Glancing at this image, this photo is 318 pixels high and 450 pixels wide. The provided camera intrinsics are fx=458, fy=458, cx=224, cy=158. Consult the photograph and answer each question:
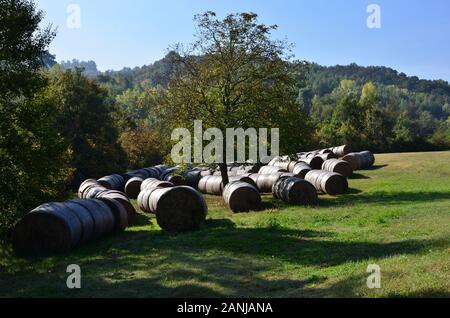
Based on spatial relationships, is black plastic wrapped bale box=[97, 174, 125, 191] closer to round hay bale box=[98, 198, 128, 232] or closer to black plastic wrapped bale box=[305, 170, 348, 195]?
round hay bale box=[98, 198, 128, 232]

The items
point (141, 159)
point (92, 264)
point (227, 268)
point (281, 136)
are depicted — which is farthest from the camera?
point (141, 159)

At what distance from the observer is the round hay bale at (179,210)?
58.6 ft

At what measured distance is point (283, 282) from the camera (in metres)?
10.1

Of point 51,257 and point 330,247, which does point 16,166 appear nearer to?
point 51,257

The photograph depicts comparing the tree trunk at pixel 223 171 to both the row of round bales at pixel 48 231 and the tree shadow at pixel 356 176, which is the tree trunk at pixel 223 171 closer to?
the tree shadow at pixel 356 176

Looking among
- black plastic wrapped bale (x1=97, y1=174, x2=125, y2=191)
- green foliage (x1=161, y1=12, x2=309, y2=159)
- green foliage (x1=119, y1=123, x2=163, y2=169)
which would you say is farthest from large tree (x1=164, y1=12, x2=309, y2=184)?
green foliage (x1=119, y1=123, x2=163, y2=169)

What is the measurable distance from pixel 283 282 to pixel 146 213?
15.1 metres

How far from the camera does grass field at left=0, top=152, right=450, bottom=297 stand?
31.0 feet

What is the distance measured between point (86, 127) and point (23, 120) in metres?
30.7

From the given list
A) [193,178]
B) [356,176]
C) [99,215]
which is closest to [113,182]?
[193,178]

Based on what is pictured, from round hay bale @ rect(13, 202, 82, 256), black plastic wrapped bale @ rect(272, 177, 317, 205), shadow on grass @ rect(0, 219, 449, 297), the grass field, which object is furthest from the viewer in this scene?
black plastic wrapped bale @ rect(272, 177, 317, 205)

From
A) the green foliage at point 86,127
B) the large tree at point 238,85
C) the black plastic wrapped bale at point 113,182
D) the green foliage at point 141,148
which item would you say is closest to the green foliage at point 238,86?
the large tree at point 238,85

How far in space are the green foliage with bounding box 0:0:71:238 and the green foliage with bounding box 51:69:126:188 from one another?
25.5 m

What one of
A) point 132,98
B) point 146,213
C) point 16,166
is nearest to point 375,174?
point 146,213
